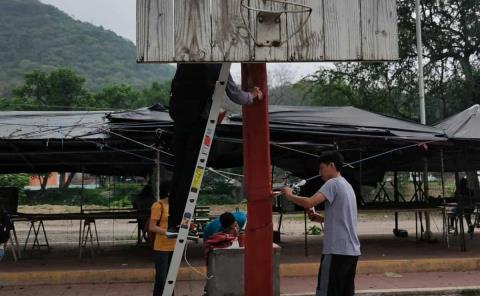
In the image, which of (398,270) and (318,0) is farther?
(398,270)

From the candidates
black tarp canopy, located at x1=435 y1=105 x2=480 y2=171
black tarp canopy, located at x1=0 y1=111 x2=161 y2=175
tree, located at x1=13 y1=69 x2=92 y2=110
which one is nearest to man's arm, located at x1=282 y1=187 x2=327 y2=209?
black tarp canopy, located at x1=0 y1=111 x2=161 y2=175

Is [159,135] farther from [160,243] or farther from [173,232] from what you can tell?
[173,232]

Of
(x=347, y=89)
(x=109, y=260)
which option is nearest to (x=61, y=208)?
(x=347, y=89)

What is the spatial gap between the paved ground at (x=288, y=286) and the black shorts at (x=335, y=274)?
3221mm

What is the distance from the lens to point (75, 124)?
9719 millimetres

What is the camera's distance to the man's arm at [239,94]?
13.3ft

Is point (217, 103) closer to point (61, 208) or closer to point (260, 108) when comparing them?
point (260, 108)

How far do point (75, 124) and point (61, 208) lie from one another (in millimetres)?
19872

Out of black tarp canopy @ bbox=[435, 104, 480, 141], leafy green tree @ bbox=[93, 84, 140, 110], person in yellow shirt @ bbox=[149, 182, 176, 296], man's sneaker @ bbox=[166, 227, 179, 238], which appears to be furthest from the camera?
leafy green tree @ bbox=[93, 84, 140, 110]

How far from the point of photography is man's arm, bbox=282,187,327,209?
4445 mm

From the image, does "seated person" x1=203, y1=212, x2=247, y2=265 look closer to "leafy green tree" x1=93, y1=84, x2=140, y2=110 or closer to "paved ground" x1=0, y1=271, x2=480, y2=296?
"paved ground" x1=0, y1=271, x2=480, y2=296

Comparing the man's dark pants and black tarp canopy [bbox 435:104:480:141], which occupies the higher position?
black tarp canopy [bbox 435:104:480:141]

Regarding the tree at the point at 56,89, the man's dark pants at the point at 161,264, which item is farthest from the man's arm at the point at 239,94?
the tree at the point at 56,89

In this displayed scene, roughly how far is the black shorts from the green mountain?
215 feet
